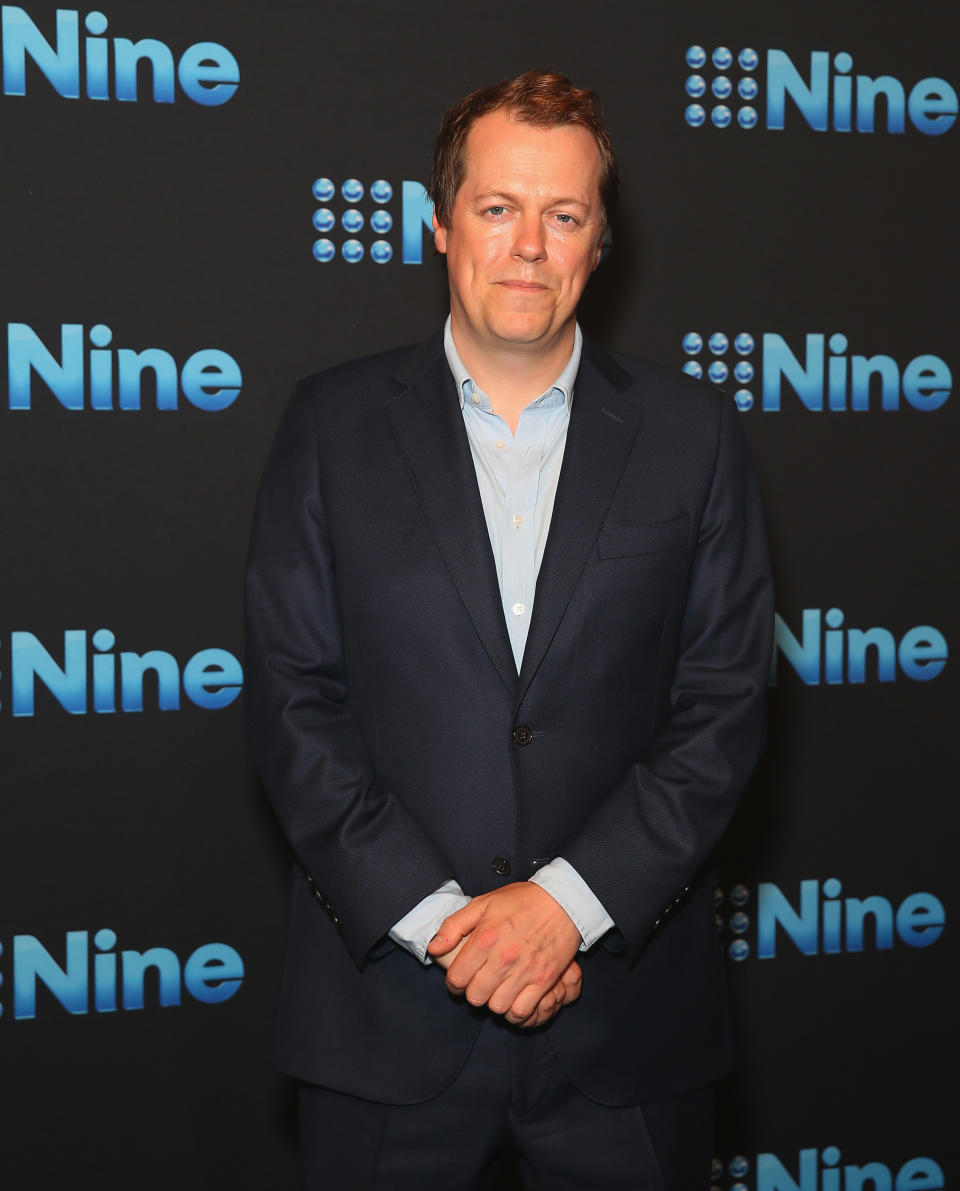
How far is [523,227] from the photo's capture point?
1.77 metres

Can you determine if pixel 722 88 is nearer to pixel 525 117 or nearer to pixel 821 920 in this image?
pixel 525 117

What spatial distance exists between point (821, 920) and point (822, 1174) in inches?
23.4

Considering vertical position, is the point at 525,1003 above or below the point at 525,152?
below

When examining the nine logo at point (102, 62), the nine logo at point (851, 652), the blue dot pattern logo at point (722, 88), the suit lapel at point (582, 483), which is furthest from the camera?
the nine logo at point (851, 652)

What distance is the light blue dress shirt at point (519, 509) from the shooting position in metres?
1.69

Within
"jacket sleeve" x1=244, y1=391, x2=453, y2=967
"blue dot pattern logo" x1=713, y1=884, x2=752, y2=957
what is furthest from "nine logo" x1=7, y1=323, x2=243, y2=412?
"blue dot pattern logo" x1=713, y1=884, x2=752, y2=957

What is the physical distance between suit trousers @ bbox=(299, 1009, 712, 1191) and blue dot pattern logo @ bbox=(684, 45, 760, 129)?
194cm

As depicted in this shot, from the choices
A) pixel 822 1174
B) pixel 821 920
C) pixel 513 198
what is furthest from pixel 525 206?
pixel 822 1174

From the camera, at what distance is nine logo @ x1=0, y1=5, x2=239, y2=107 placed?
247cm

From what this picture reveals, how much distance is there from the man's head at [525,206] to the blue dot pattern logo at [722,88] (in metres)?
1.05

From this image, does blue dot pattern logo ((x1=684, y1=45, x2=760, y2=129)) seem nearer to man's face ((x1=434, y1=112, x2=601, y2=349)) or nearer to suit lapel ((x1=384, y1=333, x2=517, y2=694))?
man's face ((x1=434, y1=112, x2=601, y2=349))

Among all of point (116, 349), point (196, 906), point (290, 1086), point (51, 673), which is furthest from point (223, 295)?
point (290, 1086)

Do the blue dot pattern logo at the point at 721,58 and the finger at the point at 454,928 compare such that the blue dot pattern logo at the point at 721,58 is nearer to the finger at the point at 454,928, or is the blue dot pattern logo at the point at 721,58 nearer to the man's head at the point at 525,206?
the man's head at the point at 525,206

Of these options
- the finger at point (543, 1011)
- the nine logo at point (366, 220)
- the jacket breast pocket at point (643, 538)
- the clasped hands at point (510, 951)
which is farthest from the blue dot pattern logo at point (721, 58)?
the finger at point (543, 1011)
